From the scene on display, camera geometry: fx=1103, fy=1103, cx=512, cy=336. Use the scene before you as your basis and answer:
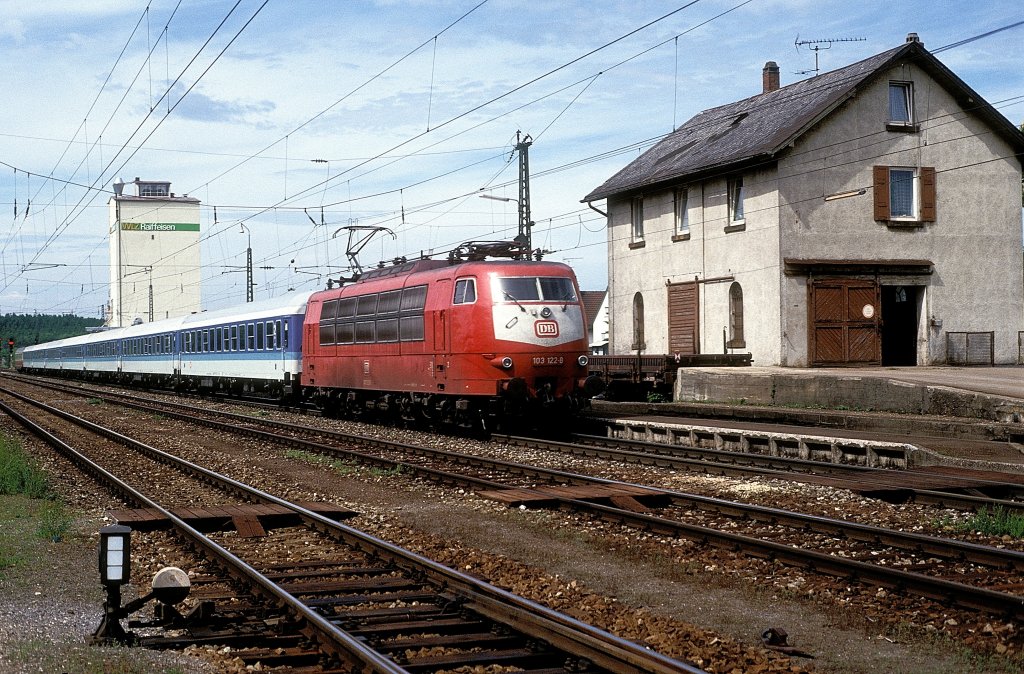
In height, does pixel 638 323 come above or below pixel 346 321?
above

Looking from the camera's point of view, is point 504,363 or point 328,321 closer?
point 504,363

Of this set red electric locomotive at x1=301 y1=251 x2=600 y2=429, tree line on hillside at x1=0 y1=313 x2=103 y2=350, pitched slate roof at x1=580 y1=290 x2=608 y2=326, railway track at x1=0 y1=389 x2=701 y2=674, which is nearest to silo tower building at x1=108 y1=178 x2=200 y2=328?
tree line on hillside at x1=0 y1=313 x2=103 y2=350

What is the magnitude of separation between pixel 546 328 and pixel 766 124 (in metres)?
15.1

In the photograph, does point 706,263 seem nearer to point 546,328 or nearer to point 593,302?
point 546,328

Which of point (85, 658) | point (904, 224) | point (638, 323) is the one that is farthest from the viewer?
point (638, 323)

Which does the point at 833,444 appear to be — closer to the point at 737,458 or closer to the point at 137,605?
the point at 737,458

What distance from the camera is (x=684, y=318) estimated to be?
108ft

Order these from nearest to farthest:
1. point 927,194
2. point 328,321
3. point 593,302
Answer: point 328,321
point 927,194
point 593,302

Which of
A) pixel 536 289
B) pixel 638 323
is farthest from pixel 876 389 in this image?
pixel 638 323

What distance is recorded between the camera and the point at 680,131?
38906 mm

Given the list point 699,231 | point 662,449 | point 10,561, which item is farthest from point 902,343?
point 10,561

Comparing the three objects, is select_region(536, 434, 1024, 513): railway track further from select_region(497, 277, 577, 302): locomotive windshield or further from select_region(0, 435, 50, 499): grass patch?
select_region(0, 435, 50, 499): grass patch

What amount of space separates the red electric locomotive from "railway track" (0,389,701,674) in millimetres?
7866

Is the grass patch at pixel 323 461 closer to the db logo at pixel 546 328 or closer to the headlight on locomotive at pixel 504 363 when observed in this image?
the headlight on locomotive at pixel 504 363
